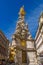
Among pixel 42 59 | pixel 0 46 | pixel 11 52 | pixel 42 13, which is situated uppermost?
pixel 42 13

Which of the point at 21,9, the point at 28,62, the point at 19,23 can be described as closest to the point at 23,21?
the point at 19,23

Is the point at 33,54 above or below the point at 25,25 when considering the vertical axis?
below

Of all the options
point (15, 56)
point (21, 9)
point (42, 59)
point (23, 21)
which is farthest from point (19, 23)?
point (42, 59)

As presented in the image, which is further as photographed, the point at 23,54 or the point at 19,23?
the point at 19,23

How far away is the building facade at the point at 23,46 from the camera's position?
55750mm

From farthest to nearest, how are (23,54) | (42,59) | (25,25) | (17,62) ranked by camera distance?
(25,25), (23,54), (17,62), (42,59)

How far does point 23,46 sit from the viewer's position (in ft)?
196

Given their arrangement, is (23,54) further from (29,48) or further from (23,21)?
(23,21)

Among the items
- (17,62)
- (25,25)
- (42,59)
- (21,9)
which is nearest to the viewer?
(42,59)

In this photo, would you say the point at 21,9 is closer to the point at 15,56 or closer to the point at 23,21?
the point at 23,21

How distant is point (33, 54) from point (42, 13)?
17.8 meters

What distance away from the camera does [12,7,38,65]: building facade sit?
55.8 m

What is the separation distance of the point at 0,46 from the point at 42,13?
20.8 metres

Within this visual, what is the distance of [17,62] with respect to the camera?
5359cm
